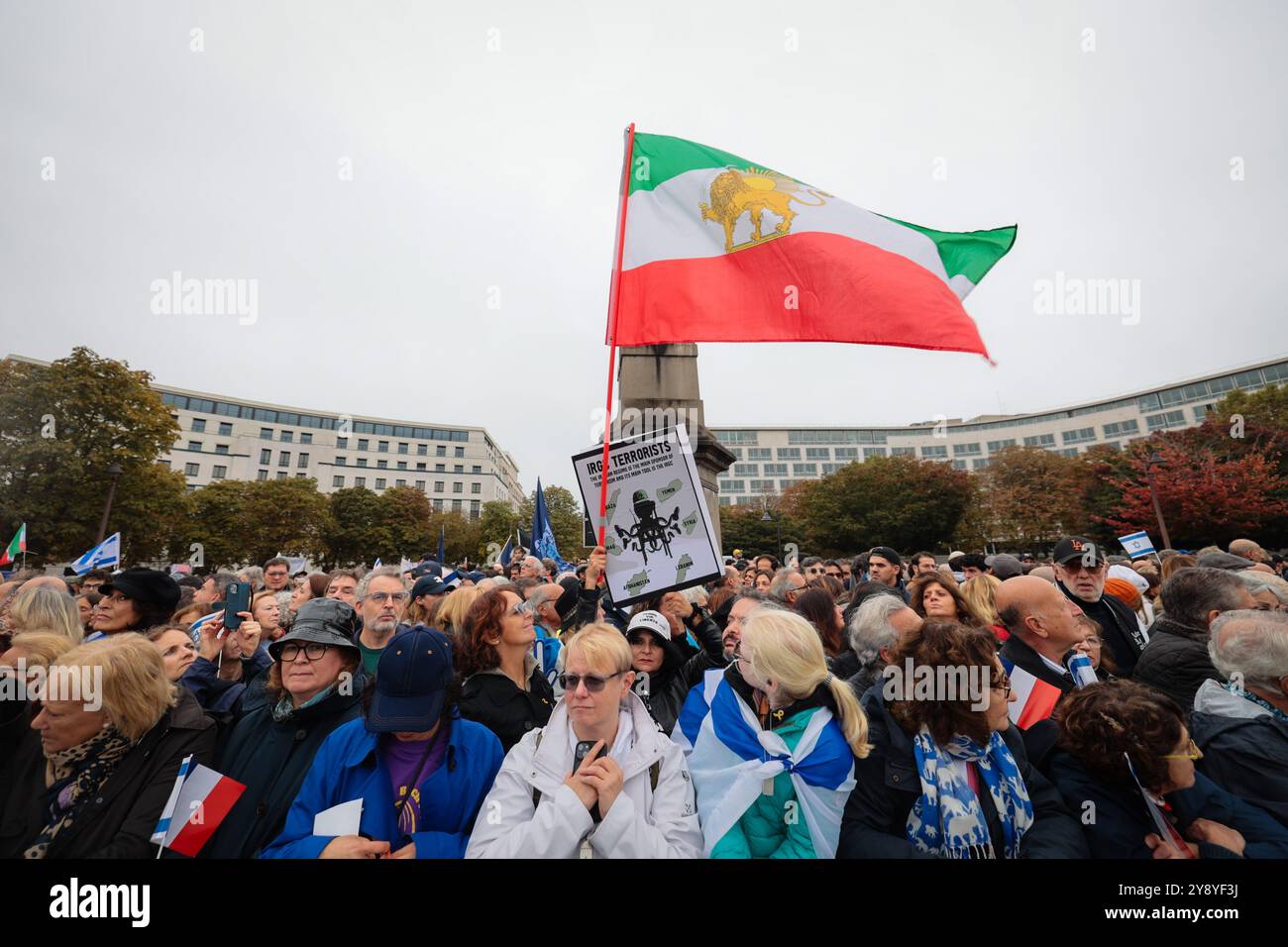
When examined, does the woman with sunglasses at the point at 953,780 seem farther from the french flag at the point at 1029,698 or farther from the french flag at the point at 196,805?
the french flag at the point at 196,805

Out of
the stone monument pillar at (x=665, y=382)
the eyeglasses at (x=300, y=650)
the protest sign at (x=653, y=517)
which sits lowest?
the eyeglasses at (x=300, y=650)

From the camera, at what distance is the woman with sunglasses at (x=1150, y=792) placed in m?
2.26

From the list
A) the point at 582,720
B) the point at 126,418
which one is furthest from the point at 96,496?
the point at 582,720

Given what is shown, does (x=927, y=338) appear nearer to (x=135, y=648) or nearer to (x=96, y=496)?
(x=135, y=648)

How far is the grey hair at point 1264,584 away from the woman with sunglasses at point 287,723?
6.55 meters

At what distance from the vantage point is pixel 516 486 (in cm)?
13500

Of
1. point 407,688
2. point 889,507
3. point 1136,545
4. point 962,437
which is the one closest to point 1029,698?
point 407,688

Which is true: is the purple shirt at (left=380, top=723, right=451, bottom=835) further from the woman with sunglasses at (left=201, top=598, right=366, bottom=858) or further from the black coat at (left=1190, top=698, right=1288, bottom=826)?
the black coat at (left=1190, top=698, right=1288, bottom=826)

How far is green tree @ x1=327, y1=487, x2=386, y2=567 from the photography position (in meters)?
65.1

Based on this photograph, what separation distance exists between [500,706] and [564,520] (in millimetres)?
66977

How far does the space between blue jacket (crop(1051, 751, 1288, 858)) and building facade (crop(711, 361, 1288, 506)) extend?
88.1 m

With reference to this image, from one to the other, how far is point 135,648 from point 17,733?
0.80 meters

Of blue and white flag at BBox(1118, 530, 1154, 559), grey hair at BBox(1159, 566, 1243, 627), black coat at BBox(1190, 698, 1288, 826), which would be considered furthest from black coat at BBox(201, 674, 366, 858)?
blue and white flag at BBox(1118, 530, 1154, 559)

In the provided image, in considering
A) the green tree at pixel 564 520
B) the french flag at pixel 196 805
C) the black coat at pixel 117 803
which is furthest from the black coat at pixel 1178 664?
the green tree at pixel 564 520
